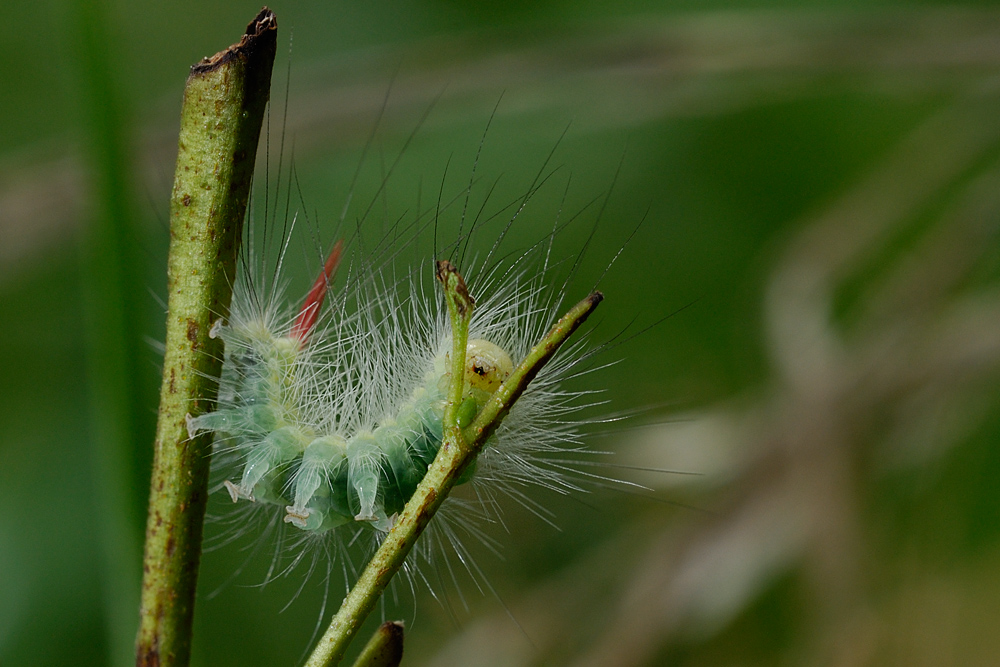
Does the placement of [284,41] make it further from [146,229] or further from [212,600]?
[212,600]

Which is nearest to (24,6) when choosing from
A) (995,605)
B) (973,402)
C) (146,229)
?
(146,229)

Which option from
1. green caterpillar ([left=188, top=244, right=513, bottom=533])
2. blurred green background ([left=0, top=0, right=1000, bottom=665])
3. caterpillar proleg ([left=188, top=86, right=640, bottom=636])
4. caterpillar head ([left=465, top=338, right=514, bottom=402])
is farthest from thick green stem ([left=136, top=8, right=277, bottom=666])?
blurred green background ([left=0, top=0, right=1000, bottom=665])

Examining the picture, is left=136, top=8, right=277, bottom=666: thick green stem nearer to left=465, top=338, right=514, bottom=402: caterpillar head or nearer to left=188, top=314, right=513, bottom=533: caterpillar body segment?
left=188, top=314, right=513, bottom=533: caterpillar body segment

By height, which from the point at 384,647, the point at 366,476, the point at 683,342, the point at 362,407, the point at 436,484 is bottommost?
the point at 384,647

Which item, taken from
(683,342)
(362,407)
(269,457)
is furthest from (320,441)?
(683,342)

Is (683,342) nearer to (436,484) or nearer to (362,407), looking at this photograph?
(362,407)

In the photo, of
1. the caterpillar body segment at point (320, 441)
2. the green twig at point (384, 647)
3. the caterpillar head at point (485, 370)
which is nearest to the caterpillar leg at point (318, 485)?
the caterpillar body segment at point (320, 441)
